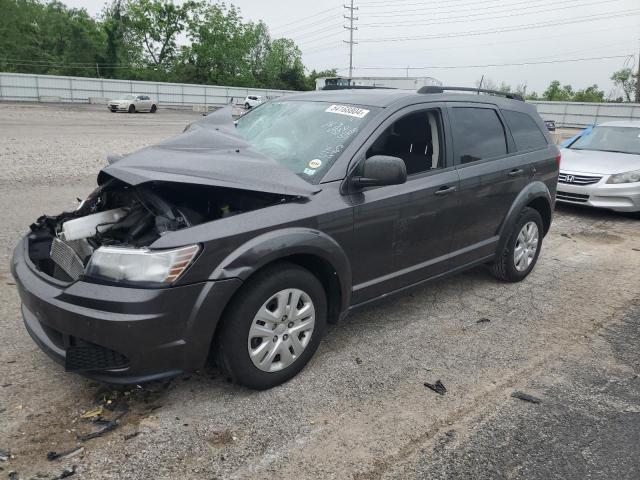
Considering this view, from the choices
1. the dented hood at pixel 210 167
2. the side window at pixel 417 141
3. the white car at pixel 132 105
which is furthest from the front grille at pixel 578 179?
the white car at pixel 132 105

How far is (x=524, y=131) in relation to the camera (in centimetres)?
514

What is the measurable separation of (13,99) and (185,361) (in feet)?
145

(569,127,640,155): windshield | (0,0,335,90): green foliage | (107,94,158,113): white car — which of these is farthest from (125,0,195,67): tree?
(569,127,640,155): windshield

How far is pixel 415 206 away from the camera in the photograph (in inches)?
150

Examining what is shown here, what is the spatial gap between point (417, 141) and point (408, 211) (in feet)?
2.24

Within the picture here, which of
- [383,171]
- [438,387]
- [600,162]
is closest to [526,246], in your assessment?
[438,387]

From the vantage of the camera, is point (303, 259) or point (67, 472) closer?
point (67, 472)

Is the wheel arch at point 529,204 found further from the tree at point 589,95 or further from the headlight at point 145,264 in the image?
the tree at point 589,95

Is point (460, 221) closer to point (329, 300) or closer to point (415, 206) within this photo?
point (415, 206)

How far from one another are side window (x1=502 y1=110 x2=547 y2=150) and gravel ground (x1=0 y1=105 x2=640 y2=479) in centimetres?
155

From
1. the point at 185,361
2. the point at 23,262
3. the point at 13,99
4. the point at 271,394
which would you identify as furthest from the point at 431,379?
the point at 13,99

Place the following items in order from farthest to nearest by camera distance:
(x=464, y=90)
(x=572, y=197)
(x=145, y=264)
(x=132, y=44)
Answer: (x=132, y=44) < (x=572, y=197) < (x=464, y=90) < (x=145, y=264)

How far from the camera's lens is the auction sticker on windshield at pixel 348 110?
12.4 ft

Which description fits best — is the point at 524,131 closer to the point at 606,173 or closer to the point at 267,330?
the point at 267,330
